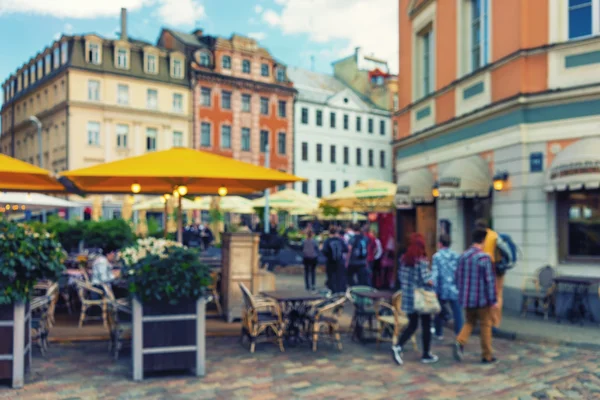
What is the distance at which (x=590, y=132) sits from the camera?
406 inches

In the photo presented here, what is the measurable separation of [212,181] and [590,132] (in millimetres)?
6362

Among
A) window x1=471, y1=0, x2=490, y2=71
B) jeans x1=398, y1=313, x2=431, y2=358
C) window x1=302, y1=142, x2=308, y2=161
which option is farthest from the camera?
window x1=302, y1=142, x2=308, y2=161

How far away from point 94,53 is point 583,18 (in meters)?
34.4

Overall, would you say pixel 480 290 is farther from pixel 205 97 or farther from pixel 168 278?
pixel 205 97

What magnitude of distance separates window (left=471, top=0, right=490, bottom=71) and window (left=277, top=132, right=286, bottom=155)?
34.5 metres

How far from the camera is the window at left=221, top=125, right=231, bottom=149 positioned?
146ft

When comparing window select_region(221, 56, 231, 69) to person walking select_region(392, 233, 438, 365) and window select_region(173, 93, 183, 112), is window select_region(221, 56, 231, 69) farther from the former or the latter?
person walking select_region(392, 233, 438, 365)

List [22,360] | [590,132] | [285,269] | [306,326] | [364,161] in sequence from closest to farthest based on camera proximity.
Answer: [22,360] → [306,326] → [590,132] → [285,269] → [364,161]

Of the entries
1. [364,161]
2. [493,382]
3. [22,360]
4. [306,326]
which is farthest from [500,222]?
[364,161]

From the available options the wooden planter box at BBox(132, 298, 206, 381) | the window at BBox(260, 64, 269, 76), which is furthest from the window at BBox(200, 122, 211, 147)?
the wooden planter box at BBox(132, 298, 206, 381)

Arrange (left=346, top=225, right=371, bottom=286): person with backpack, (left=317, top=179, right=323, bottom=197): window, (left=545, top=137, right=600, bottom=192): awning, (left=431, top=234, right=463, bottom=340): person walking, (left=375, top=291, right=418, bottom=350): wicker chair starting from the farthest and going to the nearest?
1. (left=317, top=179, right=323, bottom=197): window
2. (left=346, top=225, right=371, bottom=286): person with backpack
3. (left=545, top=137, right=600, bottom=192): awning
4. (left=431, top=234, right=463, bottom=340): person walking
5. (left=375, top=291, right=418, bottom=350): wicker chair

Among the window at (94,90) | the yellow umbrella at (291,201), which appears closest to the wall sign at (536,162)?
the yellow umbrella at (291,201)

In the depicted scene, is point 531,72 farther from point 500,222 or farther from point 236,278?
point 236,278

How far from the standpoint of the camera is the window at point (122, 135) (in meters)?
40.3
